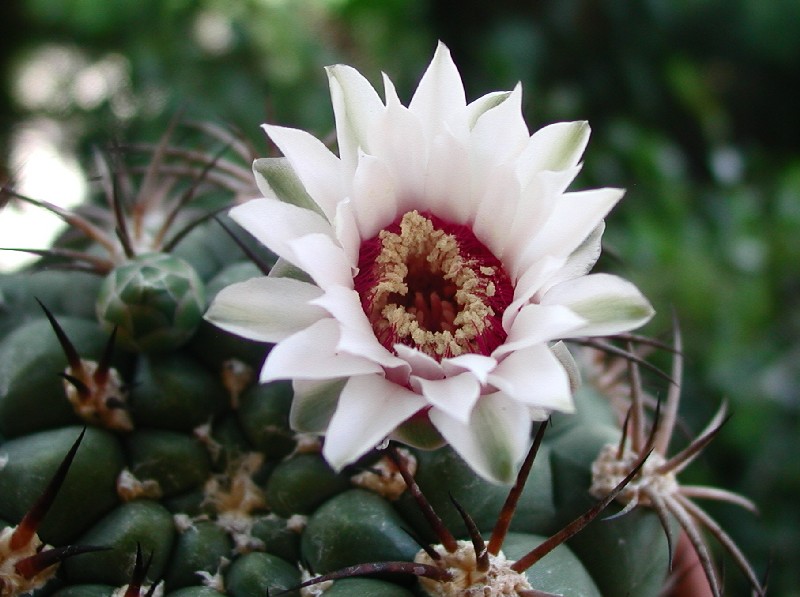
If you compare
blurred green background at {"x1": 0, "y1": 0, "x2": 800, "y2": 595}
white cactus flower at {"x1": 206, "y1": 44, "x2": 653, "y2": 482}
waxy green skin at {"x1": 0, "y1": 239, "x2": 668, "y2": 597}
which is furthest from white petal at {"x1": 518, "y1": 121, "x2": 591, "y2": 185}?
blurred green background at {"x1": 0, "y1": 0, "x2": 800, "y2": 595}

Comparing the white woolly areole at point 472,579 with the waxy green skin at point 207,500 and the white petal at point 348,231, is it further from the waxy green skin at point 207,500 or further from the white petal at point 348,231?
the white petal at point 348,231

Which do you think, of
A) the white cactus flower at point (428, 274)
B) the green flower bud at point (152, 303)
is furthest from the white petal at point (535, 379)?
the green flower bud at point (152, 303)

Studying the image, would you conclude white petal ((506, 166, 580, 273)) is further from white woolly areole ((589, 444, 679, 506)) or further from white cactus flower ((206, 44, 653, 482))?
white woolly areole ((589, 444, 679, 506))

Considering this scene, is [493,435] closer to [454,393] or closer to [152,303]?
[454,393]

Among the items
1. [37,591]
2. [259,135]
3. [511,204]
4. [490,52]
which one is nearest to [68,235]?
[37,591]

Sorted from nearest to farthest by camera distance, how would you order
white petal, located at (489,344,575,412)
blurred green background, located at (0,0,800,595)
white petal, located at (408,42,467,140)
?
white petal, located at (489,344,575,412) < white petal, located at (408,42,467,140) < blurred green background, located at (0,0,800,595)

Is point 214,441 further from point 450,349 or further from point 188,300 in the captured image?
point 450,349
